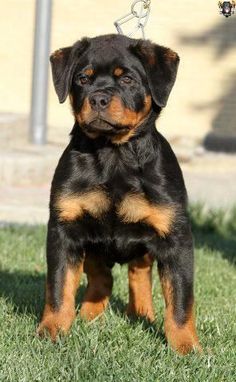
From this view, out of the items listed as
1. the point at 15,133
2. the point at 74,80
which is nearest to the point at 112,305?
the point at 74,80

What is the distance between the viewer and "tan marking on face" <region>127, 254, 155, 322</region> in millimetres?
5086

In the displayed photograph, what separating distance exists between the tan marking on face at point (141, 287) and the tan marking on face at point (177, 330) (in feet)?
1.66

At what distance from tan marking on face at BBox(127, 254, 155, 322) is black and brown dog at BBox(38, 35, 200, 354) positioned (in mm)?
358

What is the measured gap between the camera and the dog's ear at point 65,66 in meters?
4.71

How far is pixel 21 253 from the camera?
7.16 m

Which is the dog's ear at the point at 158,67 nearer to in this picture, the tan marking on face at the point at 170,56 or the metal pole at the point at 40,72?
the tan marking on face at the point at 170,56

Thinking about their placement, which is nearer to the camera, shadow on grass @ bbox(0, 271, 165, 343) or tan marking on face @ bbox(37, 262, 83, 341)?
tan marking on face @ bbox(37, 262, 83, 341)

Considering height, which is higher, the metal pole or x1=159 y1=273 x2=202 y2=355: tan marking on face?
the metal pole

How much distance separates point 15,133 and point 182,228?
7.96m

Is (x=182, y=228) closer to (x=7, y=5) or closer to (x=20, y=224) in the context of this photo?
(x=20, y=224)

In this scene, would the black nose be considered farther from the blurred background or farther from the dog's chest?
the blurred background

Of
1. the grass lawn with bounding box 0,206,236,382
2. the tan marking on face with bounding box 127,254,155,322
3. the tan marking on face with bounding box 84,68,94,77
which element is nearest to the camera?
the grass lawn with bounding box 0,206,236,382

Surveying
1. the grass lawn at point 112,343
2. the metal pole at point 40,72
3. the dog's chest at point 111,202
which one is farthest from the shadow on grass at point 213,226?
the dog's chest at point 111,202

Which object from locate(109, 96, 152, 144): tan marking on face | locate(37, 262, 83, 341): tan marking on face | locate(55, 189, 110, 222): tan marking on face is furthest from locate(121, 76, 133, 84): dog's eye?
locate(37, 262, 83, 341): tan marking on face
